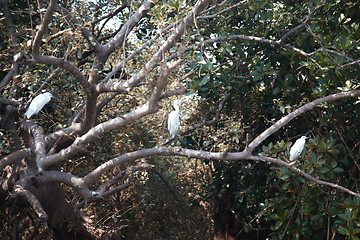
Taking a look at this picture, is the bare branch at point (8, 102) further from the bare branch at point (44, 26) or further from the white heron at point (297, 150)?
the white heron at point (297, 150)

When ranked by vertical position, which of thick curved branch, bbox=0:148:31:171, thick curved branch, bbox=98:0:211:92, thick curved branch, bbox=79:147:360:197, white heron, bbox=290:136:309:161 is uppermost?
thick curved branch, bbox=98:0:211:92

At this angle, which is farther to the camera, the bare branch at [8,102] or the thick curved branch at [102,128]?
the bare branch at [8,102]

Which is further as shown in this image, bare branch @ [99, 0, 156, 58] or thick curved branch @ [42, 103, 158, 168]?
bare branch @ [99, 0, 156, 58]

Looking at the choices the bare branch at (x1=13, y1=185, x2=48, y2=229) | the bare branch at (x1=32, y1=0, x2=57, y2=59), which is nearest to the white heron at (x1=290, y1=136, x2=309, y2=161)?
the bare branch at (x1=13, y1=185, x2=48, y2=229)

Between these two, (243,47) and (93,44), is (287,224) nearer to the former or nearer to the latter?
(243,47)

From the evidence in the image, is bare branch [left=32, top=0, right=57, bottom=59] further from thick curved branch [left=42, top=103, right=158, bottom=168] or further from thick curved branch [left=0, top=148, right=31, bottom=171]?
thick curved branch [left=0, top=148, right=31, bottom=171]

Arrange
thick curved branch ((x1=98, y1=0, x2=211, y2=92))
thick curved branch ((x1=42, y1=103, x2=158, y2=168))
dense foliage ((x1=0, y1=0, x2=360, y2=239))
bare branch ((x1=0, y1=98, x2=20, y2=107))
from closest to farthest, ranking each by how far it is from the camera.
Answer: thick curved branch ((x1=98, y1=0, x2=211, y2=92)) → thick curved branch ((x1=42, y1=103, x2=158, y2=168)) → dense foliage ((x1=0, y1=0, x2=360, y2=239)) → bare branch ((x1=0, y1=98, x2=20, y2=107))

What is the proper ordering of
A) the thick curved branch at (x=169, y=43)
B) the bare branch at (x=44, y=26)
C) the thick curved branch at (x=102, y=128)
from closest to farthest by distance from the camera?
1. the bare branch at (x=44, y=26)
2. the thick curved branch at (x=169, y=43)
3. the thick curved branch at (x=102, y=128)

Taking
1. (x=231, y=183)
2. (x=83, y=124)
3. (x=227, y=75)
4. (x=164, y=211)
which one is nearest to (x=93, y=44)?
(x=83, y=124)

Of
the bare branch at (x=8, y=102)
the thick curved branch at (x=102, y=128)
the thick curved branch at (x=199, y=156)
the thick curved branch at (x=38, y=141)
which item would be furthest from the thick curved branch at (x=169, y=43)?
the bare branch at (x=8, y=102)

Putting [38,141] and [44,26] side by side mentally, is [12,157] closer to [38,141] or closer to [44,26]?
[38,141]

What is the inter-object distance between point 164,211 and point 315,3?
12.6ft

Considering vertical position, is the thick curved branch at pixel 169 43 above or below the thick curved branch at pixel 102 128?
above

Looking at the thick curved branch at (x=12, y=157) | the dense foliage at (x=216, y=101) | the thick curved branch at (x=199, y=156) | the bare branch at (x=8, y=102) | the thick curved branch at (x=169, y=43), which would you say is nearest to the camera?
the thick curved branch at (x=169, y=43)
